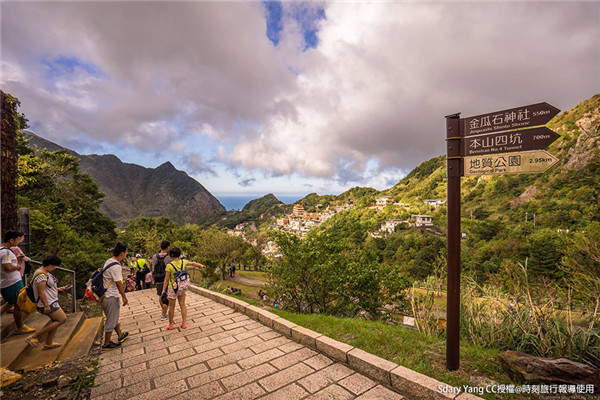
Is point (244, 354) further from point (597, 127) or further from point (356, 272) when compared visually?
point (597, 127)

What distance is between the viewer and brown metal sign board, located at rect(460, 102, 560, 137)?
8.37 ft

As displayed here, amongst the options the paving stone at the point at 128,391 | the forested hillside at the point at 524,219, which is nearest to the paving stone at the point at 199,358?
the paving stone at the point at 128,391

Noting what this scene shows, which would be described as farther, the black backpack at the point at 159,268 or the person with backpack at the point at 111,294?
the black backpack at the point at 159,268

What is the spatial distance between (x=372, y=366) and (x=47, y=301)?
424 cm

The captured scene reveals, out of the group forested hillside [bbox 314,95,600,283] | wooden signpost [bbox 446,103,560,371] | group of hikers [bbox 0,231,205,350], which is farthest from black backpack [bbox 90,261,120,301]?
forested hillside [bbox 314,95,600,283]

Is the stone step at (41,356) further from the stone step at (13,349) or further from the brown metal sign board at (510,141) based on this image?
the brown metal sign board at (510,141)

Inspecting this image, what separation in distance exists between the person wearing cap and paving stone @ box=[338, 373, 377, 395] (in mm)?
5862

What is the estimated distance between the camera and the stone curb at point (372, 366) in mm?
2430

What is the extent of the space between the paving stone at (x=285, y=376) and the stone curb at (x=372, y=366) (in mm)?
429

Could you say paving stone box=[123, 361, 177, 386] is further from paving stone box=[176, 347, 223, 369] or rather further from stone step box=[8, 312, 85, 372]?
stone step box=[8, 312, 85, 372]

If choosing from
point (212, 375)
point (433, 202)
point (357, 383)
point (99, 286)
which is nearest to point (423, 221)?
point (433, 202)

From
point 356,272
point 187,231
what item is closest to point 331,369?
point 356,272

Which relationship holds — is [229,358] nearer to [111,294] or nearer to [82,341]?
[111,294]

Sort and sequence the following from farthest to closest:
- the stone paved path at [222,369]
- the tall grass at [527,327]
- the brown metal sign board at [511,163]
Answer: the tall grass at [527,327]
the stone paved path at [222,369]
the brown metal sign board at [511,163]
